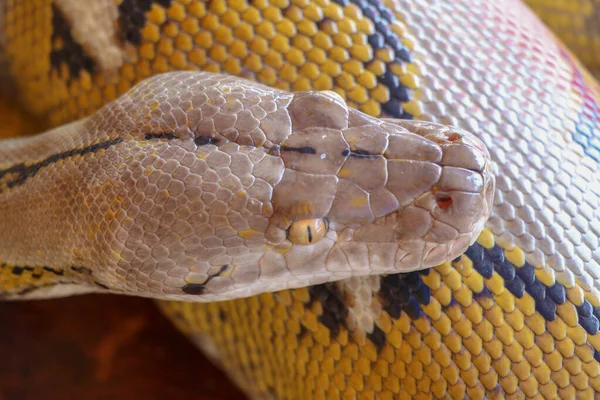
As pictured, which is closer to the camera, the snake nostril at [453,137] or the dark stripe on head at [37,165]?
the snake nostril at [453,137]

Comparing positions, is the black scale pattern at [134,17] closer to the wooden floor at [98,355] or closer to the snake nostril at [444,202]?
the snake nostril at [444,202]

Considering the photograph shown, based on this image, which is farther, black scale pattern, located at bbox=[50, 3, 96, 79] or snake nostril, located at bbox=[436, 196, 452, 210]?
black scale pattern, located at bbox=[50, 3, 96, 79]

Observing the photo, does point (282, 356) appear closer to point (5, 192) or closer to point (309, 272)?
point (309, 272)

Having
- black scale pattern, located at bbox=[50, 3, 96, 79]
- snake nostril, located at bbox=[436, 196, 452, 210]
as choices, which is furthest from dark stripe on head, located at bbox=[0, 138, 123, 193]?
snake nostril, located at bbox=[436, 196, 452, 210]

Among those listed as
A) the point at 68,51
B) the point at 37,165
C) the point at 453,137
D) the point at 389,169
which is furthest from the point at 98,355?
the point at 453,137

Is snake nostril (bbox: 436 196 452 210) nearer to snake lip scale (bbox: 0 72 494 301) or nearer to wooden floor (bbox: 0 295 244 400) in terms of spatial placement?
snake lip scale (bbox: 0 72 494 301)

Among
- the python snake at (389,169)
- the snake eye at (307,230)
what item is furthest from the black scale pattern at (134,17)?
the snake eye at (307,230)
